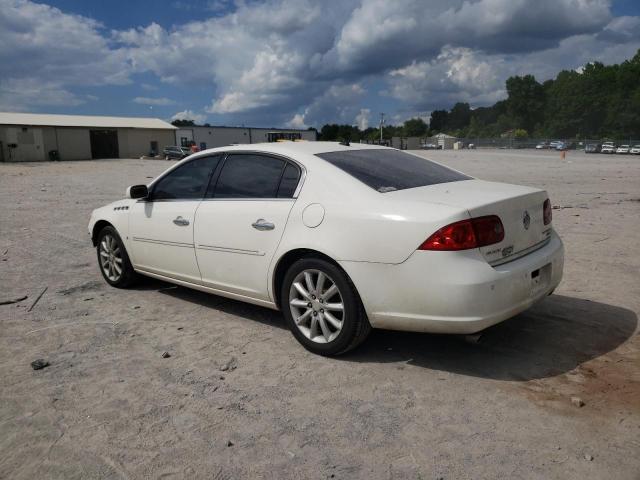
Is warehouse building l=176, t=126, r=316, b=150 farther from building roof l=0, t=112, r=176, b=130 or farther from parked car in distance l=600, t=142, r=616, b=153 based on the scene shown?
parked car in distance l=600, t=142, r=616, b=153

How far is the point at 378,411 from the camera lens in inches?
122

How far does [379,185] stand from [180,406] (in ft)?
6.53

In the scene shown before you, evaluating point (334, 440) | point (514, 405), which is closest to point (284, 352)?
point (334, 440)

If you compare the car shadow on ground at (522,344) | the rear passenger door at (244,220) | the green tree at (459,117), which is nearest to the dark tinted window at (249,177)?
the rear passenger door at (244,220)

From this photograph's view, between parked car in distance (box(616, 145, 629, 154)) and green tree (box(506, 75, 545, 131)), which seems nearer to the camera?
parked car in distance (box(616, 145, 629, 154))

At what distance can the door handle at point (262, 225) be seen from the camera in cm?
405

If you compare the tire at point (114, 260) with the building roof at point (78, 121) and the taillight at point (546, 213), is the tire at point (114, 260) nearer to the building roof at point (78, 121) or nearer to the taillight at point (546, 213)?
the taillight at point (546, 213)

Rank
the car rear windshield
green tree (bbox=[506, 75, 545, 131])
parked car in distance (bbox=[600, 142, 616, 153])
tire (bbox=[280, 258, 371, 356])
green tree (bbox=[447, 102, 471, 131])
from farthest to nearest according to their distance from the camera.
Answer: green tree (bbox=[447, 102, 471, 131]) → green tree (bbox=[506, 75, 545, 131]) → parked car in distance (bbox=[600, 142, 616, 153]) → the car rear windshield → tire (bbox=[280, 258, 371, 356])

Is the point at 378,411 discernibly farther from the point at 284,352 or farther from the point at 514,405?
the point at 284,352

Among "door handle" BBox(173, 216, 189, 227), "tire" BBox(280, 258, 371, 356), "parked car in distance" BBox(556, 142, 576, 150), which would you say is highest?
"parked car in distance" BBox(556, 142, 576, 150)

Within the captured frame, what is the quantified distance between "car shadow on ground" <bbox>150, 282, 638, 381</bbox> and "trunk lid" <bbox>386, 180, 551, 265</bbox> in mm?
757

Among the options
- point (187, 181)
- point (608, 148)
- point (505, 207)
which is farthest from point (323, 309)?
point (608, 148)

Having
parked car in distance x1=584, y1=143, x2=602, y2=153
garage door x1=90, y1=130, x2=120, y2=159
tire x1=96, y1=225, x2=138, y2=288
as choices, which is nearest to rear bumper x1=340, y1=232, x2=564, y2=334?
tire x1=96, y1=225, x2=138, y2=288

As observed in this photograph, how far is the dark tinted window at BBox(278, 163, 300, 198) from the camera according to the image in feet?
13.4
